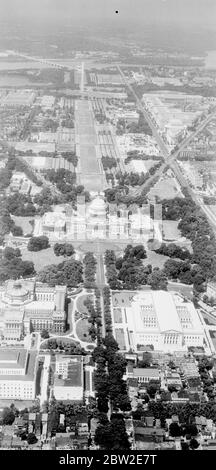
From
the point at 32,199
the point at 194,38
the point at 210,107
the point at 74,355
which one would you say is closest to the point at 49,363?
the point at 74,355

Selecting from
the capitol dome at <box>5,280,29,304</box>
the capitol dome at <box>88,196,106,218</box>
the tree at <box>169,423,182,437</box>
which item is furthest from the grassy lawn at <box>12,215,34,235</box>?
the tree at <box>169,423,182,437</box>

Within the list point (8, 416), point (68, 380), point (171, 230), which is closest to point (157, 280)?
point (171, 230)

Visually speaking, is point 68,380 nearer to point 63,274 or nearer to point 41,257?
point 63,274

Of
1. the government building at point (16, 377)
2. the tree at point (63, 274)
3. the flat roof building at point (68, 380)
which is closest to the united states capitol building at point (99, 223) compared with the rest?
the tree at point (63, 274)

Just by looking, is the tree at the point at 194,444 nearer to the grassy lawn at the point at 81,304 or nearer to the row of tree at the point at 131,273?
the grassy lawn at the point at 81,304
